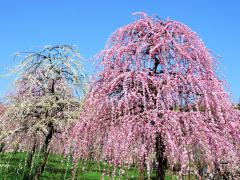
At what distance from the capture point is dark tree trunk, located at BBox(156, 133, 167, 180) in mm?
7450

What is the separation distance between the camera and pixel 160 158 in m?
7.68

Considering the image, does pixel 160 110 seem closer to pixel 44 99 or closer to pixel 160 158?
pixel 160 158

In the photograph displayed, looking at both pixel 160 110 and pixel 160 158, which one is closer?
pixel 160 110

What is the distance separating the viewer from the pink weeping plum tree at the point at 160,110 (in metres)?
6.85

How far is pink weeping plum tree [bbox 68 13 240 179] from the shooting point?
270 inches

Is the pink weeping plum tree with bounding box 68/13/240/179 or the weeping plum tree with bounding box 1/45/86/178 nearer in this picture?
the pink weeping plum tree with bounding box 68/13/240/179

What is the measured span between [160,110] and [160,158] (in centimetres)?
126

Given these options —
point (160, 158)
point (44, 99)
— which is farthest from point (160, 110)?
point (44, 99)

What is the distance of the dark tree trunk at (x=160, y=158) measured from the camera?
7450mm

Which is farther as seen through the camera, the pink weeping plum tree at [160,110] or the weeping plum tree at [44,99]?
the weeping plum tree at [44,99]

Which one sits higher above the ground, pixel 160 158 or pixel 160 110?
pixel 160 110

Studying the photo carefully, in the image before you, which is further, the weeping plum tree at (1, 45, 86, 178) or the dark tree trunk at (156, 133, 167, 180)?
the weeping plum tree at (1, 45, 86, 178)

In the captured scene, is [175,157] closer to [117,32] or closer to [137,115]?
[137,115]

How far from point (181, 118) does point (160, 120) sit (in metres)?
0.47
